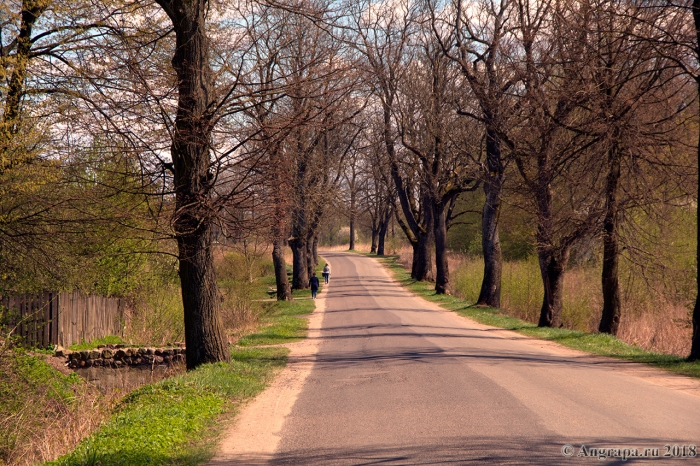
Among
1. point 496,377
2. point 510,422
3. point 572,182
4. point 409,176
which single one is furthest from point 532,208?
point 409,176

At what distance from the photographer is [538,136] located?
20.7 meters

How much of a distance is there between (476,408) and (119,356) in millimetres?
12470

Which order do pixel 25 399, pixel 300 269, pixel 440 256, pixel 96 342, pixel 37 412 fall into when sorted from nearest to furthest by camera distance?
pixel 37 412
pixel 25 399
pixel 96 342
pixel 440 256
pixel 300 269

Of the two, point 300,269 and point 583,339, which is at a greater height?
point 300,269

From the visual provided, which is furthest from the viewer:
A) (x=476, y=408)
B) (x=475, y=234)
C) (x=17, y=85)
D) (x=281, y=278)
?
(x=475, y=234)

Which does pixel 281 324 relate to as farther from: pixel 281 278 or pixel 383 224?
pixel 383 224

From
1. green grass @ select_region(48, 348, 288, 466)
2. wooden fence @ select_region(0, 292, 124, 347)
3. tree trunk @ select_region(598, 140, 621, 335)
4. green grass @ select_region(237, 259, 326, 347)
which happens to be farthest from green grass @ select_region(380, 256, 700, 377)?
wooden fence @ select_region(0, 292, 124, 347)

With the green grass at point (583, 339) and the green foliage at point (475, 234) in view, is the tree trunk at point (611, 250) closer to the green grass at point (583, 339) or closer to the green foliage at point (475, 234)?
the green grass at point (583, 339)

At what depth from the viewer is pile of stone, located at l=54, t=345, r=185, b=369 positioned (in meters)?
17.3

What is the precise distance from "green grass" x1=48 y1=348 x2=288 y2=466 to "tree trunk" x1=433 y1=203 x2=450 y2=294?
81.3 ft

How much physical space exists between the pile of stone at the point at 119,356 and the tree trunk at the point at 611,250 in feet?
41.2

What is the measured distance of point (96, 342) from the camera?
64.0ft

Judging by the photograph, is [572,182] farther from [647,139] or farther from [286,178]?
[286,178]

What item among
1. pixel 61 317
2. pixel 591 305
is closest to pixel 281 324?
pixel 61 317
